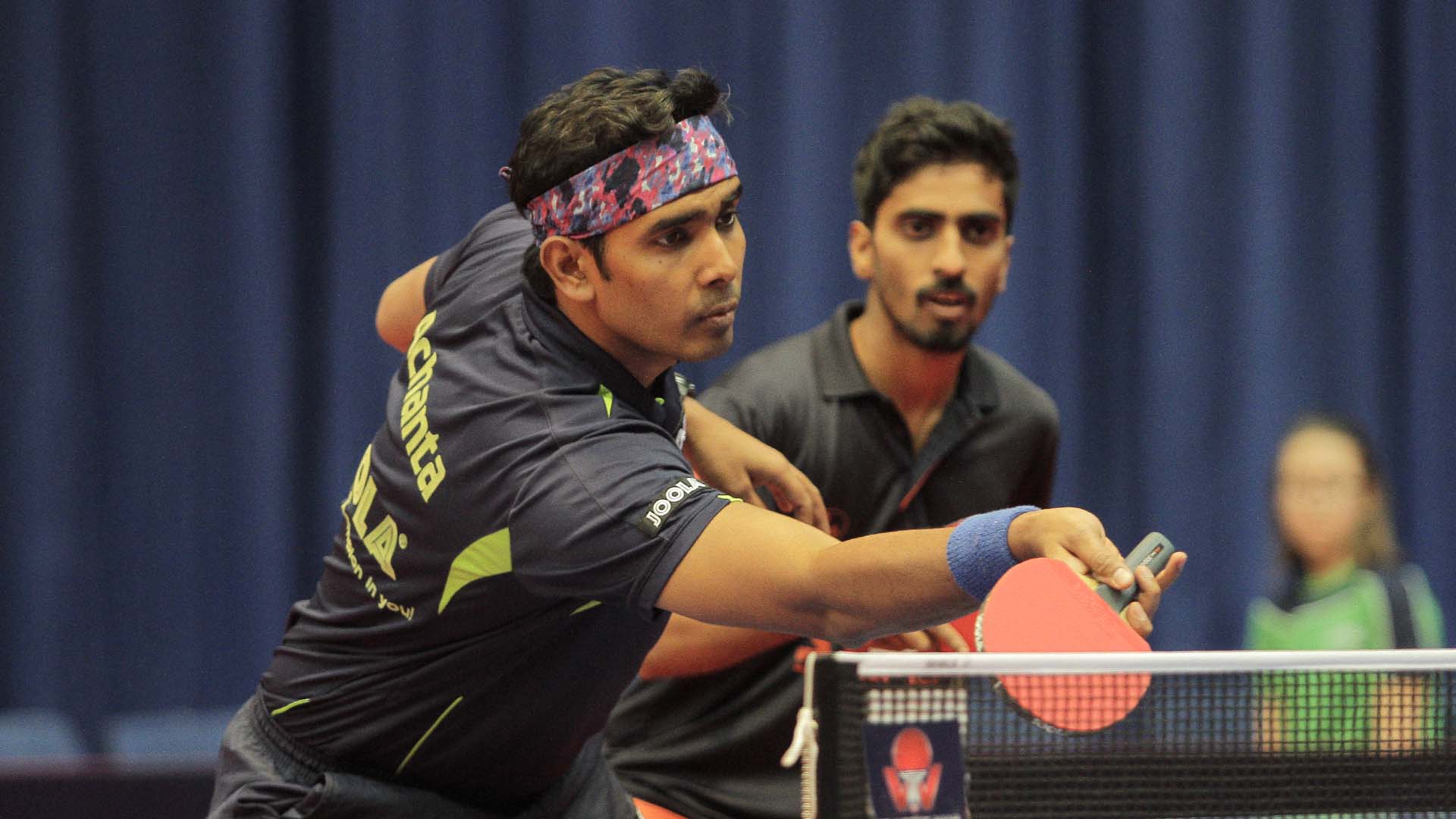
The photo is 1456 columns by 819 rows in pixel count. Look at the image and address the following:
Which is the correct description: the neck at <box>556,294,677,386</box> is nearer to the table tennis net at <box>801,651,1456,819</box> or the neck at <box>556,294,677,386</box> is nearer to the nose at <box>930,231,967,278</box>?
the table tennis net at <box>801,651,1456,819</box>

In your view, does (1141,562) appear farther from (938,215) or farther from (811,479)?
(938,215)

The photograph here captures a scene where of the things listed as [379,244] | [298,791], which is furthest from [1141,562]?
[379,244]

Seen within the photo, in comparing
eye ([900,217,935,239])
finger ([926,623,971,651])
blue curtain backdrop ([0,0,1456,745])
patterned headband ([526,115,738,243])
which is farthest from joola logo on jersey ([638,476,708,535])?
blue curtain backdrop ([0,0,1456,745])

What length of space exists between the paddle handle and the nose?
1.65 metres

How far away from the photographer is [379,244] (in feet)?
18.1

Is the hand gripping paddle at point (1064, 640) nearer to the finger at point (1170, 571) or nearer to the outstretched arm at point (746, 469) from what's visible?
the finger at point (1170, 571)

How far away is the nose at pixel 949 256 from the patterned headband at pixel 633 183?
52.4 inches

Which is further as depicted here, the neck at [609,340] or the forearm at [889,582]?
the neck at [609,340]

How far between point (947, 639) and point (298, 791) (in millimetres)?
1072

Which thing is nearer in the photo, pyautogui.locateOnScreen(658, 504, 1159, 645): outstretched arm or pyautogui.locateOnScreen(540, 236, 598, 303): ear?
pyautogui.locateOnScreen(658, 504, 1159, 645): outstretched arm

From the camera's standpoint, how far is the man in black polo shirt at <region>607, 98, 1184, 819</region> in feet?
11.0

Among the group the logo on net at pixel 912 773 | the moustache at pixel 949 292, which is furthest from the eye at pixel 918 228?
the logo on net at pixel 912 773

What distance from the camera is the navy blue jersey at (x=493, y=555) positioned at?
206 cm

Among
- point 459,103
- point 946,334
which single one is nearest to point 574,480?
point 946,334
